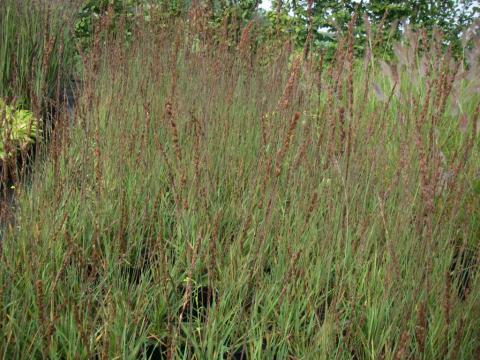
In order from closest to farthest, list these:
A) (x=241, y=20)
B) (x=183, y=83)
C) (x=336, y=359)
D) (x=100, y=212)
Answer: (x=336, y=359), (x=100, y=212), (x=183, y=83), (x=241, y=20)

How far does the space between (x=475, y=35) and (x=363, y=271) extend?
6.81 feet

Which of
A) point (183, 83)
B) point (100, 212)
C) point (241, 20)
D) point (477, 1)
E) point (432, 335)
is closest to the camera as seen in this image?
point (432, 335)

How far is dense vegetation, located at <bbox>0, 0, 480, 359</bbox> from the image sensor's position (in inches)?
69.3

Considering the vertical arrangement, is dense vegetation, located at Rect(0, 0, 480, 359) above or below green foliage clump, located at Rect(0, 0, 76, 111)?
below

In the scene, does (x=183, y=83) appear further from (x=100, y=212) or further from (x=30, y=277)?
(x=30, y=277)

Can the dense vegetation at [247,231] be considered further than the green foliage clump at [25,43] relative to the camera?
No

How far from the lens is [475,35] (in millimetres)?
3535

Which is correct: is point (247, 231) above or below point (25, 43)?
below

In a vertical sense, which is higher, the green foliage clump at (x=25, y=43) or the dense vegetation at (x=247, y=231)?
the green foliage clump at (x=25, y=43)

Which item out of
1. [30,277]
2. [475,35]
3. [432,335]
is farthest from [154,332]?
[475,35]

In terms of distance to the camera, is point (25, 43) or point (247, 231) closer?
point (247, 231)

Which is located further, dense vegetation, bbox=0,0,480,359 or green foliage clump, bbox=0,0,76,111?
green foliage clump, bbox=0,0,76,111

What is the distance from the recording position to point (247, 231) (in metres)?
2.58

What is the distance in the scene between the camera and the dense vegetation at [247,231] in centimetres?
176
